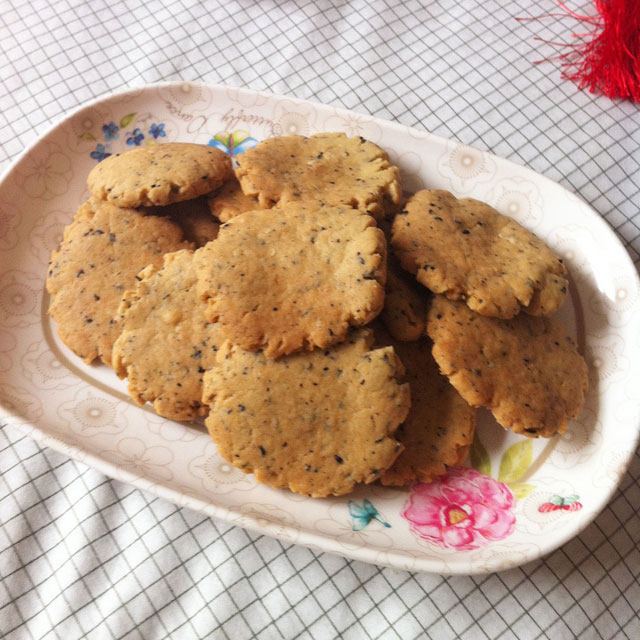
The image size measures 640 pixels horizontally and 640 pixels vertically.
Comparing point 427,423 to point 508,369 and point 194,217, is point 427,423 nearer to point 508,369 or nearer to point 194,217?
point 508,369

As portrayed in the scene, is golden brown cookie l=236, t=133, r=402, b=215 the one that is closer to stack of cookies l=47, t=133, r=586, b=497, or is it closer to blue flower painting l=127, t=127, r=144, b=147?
stack of cookies l=47, t=133, r=586, b=497

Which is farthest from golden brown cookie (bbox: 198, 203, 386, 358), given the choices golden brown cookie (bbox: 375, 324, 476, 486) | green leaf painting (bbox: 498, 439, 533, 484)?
green leaf painting (bbox: 498, 439, 533, 484)

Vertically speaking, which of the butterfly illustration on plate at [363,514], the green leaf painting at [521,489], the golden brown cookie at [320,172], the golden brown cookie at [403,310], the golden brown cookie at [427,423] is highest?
the golden brown cookie at [320,172]

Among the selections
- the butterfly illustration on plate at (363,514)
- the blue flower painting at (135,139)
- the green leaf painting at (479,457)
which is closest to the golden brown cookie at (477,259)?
the green leaf painting at (479,457)

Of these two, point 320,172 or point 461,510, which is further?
point 320,172

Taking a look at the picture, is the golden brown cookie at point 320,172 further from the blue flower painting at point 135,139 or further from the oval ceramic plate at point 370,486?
the blue flower painting at point 135,139

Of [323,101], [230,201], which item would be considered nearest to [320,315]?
[230,201]

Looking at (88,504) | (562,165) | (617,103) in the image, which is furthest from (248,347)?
(617,103)

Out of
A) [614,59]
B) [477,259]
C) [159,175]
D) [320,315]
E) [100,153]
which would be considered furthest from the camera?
[614,59]
